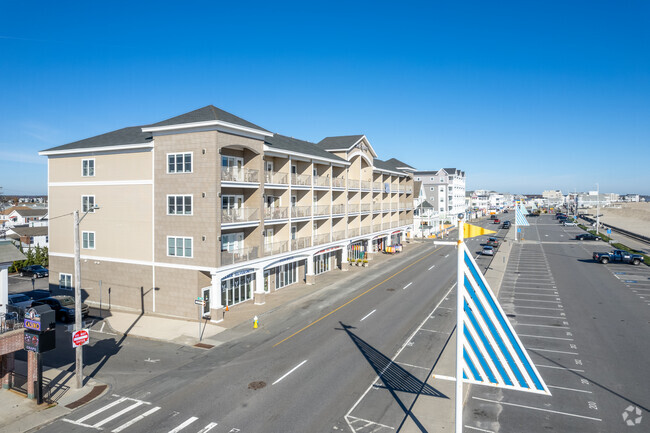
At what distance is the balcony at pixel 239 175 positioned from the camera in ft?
91.0

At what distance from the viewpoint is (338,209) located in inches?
1788

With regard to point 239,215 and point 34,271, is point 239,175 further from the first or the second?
point 34,271

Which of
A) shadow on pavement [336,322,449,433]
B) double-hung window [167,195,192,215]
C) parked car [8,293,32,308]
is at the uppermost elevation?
double-hung window [167,195,192,215]

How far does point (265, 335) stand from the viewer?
78.3 ft

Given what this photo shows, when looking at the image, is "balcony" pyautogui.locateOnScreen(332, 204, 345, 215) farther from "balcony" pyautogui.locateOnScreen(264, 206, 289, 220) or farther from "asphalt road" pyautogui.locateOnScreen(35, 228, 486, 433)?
"asphalt road" pyautogui.locateOnScreen(35, 228, 486, 433)

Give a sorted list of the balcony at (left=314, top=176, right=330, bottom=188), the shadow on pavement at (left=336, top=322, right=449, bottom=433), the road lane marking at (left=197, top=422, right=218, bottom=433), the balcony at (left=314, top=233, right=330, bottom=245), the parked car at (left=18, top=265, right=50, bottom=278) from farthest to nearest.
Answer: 1. the parked car at (left=18, top=265, right=50, bottom=278)
2. the balcony at (left=314, top=176, right=330, bottom=188)
3. the balcony at (left=314, top=233, right=330, bottom=245)
4. the shadow on pavement at (left=336, top=322, right=449, bottom=433)
5. the road lane marking at (left=197, top=422, right=218, bottom=433)

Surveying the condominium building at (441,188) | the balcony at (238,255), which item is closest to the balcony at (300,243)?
the balcony at (238,255)

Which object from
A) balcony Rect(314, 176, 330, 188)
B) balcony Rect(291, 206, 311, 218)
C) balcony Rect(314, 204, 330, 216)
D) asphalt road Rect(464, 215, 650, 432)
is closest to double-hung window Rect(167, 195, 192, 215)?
balcony Rect(291, 206, 311, 218)

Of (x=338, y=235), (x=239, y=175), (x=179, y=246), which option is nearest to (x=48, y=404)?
(x=179, y=246)

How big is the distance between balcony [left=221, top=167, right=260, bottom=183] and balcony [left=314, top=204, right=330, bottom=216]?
1154 cm

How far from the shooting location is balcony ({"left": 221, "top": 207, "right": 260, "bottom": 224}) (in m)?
27.9

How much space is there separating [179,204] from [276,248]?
8876 mm

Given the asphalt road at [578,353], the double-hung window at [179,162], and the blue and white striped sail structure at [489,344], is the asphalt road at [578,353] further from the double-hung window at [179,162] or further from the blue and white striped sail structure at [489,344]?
the double-hung window at [179,162]

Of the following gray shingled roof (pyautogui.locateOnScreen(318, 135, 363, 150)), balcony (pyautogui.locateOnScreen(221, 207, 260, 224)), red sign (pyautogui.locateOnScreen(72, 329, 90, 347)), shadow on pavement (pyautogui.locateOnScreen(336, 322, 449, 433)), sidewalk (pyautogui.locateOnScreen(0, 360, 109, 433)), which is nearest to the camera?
sidewalk (pyautogui.locateOnScreen(0, 360, 109, 433))
